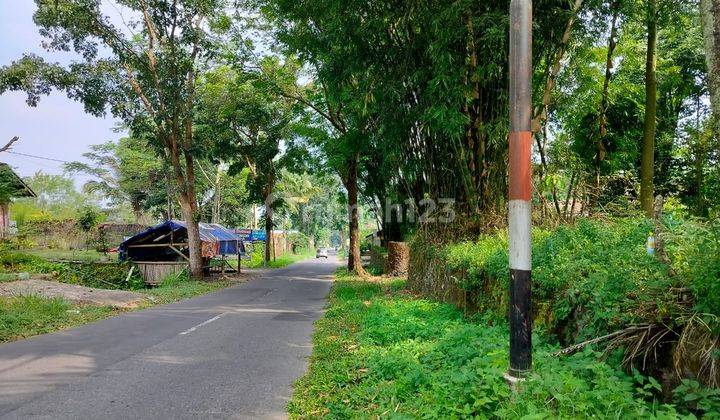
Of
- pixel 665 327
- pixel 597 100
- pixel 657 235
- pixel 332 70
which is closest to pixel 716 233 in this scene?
pixel 657 235

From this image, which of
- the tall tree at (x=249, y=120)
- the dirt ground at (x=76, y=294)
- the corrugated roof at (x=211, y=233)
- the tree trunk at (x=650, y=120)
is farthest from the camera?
the corrugated roof at (x=211, y=233)

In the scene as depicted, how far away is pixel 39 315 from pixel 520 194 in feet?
33.3

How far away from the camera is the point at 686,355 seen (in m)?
3.12

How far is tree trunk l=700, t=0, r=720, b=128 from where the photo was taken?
3.31 metres

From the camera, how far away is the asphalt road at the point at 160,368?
4734 mm

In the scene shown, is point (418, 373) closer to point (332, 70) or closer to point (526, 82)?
point (526, 82)

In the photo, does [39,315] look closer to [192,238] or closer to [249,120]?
[192,238]

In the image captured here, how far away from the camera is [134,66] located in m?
16.6

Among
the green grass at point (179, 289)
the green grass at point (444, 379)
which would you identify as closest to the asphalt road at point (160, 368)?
the green grass at point (444, 379)

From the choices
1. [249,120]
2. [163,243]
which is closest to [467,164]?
[249,120]

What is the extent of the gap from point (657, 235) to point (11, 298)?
503 inches

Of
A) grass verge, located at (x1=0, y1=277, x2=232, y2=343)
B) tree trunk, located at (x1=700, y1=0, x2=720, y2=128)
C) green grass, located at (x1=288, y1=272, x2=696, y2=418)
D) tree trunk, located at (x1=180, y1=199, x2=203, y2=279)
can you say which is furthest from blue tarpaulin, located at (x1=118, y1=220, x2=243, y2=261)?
tree trunk, located at (x1=700, y1=0, x2=720, y2=128)

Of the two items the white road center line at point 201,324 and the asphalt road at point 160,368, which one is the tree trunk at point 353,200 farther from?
the white road center line at point 201,324

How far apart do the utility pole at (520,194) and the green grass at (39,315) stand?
27.2 feet
